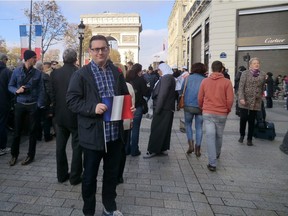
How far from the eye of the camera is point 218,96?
5297 mm

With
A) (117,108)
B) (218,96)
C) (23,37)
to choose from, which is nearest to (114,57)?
(23,37)

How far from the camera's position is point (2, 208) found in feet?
12.0

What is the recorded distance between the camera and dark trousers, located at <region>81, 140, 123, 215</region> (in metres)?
3.18

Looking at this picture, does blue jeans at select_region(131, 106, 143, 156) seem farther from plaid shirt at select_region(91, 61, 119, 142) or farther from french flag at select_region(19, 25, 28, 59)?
french flag at select_region(19, 25, 28, 59)

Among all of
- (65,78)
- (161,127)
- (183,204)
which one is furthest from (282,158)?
(65,78)

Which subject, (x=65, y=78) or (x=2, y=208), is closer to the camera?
(x=2, y=208)

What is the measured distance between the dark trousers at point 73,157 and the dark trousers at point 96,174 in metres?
1.24

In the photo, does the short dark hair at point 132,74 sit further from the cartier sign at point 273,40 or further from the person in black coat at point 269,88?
the cartier sign at point 273,40

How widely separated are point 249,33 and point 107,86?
21.3m

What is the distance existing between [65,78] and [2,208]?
1.92 meters

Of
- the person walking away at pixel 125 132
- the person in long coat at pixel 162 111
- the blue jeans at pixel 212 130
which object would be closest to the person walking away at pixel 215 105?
the blue jeans at pixel 212 130

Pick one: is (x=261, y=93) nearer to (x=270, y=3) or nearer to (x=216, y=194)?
(x=216, y=194)

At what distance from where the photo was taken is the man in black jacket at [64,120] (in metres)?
4.43

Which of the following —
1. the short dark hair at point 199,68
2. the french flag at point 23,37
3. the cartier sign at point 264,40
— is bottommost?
the short dark hair at point 199,68
